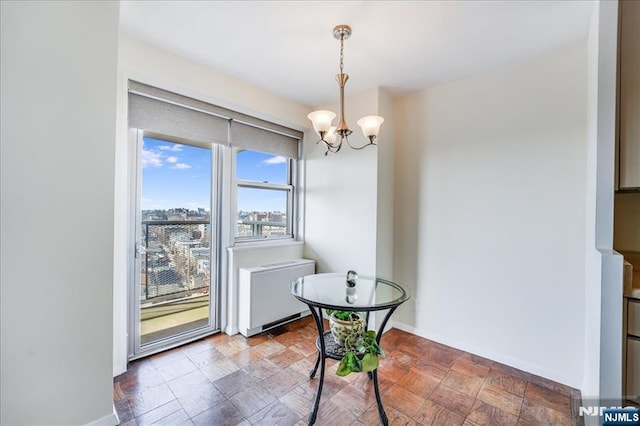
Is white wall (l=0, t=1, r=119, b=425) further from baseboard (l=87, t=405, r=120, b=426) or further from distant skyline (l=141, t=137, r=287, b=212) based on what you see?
distant skyline (l=141, t=137, r=287, b=212)

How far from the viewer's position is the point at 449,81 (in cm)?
262

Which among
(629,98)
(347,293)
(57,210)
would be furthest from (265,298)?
(629,98)

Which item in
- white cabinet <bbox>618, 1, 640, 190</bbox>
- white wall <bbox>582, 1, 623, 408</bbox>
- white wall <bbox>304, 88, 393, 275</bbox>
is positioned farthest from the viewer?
white wall <bbox>304, 88, 393, 275</bbox>

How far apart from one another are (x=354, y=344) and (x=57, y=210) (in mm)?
1825

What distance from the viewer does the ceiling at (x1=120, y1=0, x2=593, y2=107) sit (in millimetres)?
1705

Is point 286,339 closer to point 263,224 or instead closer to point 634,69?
point 263,224

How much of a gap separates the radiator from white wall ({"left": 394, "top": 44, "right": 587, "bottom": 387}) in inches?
48.6

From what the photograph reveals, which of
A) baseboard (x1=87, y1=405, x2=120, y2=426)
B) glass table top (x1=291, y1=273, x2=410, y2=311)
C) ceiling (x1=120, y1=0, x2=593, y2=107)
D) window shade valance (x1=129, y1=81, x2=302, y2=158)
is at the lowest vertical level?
baseboard (x1=87, y1=405, x2=120, y2=426)

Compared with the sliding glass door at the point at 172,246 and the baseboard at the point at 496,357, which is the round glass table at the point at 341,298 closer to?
the baseboard at the point at 496,357

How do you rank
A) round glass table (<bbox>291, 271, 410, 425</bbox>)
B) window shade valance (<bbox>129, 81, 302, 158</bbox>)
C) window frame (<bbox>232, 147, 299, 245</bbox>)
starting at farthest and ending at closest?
1. window frame (<bbox>232, 147, 299, 245</bbox>)
2. window shade valance (<bbox>129, 81, 302, 158</bbox>)
3. round glass table (<bbox>291, 271, 410, 425</bbox>)

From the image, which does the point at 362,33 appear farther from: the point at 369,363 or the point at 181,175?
the point at 369,363

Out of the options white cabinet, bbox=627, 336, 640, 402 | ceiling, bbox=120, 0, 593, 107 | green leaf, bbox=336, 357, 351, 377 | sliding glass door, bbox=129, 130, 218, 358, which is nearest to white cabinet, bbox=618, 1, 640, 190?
ceiling, bbox=120, 0, 593, 107

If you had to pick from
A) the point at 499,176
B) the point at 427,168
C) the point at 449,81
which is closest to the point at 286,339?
the point at 427,168

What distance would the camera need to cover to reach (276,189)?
11.1ft
